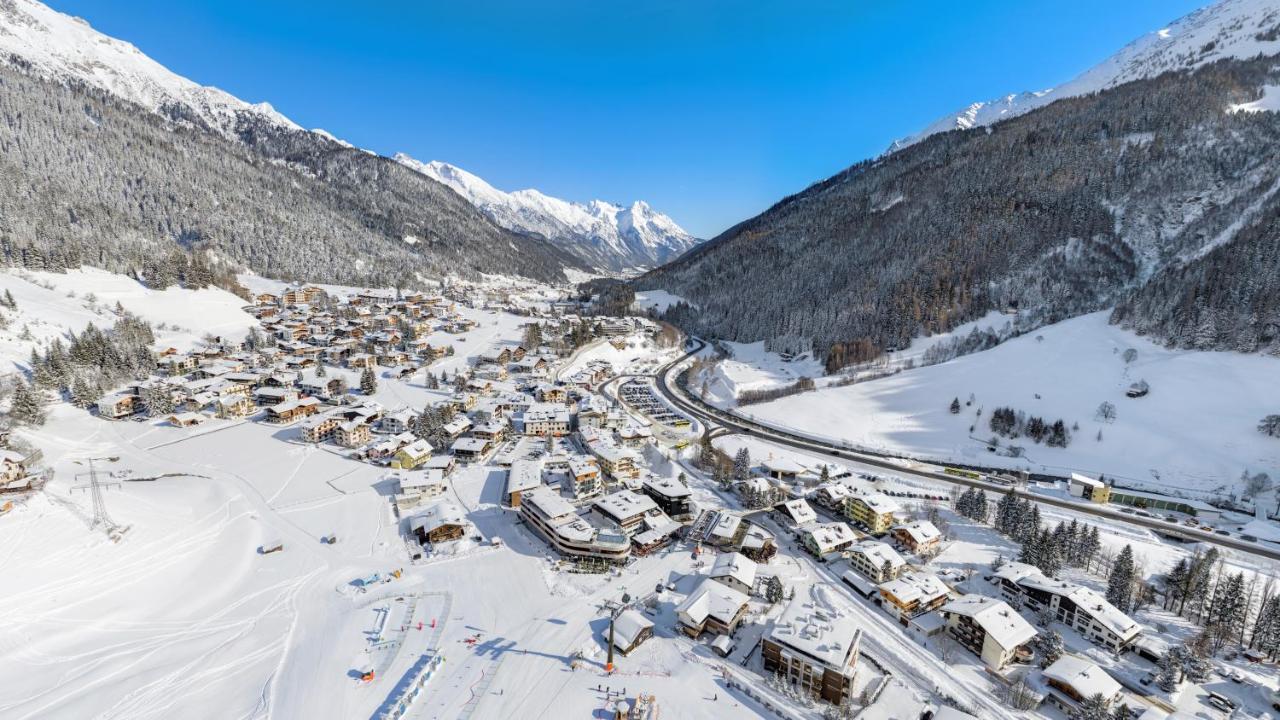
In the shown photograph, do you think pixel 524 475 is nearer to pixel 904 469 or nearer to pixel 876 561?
pixel 876 561

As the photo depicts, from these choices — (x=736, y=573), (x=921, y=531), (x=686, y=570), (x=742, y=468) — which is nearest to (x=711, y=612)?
(x=736, y=573)

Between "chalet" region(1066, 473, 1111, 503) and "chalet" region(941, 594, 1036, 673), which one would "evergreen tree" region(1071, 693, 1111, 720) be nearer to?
"chalet" region(941, 594, 1036, 673)

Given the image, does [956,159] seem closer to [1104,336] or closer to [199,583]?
[1104,336]

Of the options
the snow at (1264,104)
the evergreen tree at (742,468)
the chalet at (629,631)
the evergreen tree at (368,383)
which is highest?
the snow at (1264,104)

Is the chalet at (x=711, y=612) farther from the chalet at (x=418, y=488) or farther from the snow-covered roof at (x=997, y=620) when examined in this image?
the chalet at (x=418, y=488)

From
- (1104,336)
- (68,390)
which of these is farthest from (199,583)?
(1104,336)

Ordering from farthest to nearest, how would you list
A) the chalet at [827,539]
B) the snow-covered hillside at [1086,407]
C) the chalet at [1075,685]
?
1. the snow-covered hillside at [1086,407]
2. the chalet at [827,539]
3. the chalet at [1075,685]

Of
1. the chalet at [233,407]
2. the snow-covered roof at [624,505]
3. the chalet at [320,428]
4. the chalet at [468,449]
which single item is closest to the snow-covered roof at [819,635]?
the snow-covered roof at [624,505]
